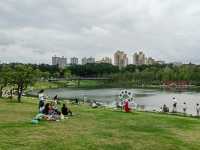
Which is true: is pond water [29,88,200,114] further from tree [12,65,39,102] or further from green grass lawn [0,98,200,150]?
green grass lawn [0,98,200,150]

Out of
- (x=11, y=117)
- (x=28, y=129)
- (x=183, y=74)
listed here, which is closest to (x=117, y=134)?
(x=28, y=129)

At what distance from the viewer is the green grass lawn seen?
52.8 feet

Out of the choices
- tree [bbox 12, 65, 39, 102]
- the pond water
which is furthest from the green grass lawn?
the pond water

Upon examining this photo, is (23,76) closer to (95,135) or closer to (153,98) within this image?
(95,135)

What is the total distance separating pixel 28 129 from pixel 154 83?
567ft

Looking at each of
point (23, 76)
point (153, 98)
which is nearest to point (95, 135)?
point (23, 76)

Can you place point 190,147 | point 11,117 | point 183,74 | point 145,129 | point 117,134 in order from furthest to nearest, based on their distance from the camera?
1. point 183,74
2. point 11,117
3. point 145,129
4. point 117,134
5. point 190,147

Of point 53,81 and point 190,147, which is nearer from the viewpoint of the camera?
point 190,147

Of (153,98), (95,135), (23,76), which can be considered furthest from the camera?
(153,98)

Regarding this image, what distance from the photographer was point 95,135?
18.5 m

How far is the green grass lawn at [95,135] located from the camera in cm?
1609

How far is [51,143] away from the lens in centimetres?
1605

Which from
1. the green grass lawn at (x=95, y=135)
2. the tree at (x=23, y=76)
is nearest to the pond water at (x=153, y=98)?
the tree at (x=23, y=76)

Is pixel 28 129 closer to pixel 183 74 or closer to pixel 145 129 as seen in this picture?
pixel 145 129
